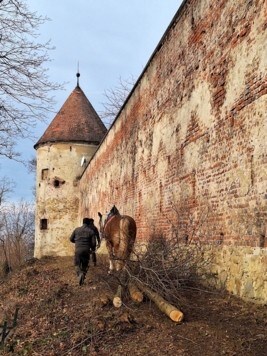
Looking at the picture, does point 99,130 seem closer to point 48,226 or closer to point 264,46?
point 48,226

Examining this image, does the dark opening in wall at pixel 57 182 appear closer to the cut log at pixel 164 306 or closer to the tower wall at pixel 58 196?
the tower wall at pixel 58 196

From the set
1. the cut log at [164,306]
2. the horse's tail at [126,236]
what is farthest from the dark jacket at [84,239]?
the cut log at [164,306]

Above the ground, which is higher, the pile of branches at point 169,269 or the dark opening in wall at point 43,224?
the dark opening in wall at point 43,224

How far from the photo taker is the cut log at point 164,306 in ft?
18.9

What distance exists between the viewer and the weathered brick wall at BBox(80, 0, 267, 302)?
21.0ft

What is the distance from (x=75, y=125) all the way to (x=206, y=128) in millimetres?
23370

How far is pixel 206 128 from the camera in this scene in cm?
818

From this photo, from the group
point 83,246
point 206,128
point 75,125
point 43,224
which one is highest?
point 75,125

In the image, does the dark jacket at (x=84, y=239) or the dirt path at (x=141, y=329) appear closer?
the dirt path at (x=141, y=329)

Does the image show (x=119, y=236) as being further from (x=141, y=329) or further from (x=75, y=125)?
(x=75, y=125)

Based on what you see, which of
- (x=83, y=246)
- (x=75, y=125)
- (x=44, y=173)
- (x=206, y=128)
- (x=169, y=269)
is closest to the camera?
(x=169, y=269)

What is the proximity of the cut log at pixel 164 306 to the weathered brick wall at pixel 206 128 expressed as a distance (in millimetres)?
1405

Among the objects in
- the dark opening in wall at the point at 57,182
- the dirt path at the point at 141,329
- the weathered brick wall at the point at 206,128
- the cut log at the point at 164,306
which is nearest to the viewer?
the dirt path at the point at 141,329

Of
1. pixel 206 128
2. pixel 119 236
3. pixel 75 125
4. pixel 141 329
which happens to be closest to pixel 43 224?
pixel 75 125
